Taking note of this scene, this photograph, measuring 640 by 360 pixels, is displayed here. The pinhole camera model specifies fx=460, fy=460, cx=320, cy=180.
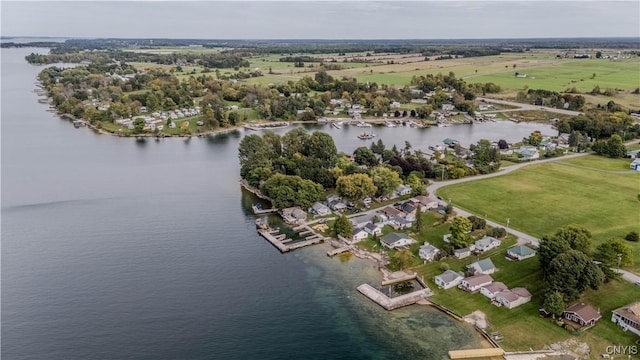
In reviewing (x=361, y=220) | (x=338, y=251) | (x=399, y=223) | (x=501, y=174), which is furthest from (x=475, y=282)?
(x=501, y=174)

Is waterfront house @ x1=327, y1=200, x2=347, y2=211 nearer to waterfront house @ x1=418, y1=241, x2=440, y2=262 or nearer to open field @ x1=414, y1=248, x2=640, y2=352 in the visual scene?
waterfront house @ x1=418, y1=241, x2=440, y2=262

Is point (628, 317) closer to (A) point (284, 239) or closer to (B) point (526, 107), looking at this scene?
(A) point (284, 239)

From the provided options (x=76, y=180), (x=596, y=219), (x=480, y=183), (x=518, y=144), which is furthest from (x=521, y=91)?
(x=76, y=180)

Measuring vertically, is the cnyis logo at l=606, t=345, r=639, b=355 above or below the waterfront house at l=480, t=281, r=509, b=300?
below

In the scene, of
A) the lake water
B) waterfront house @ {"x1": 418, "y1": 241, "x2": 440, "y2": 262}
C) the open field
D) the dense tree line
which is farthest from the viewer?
waterfront house @ {"x1": 418, "y1": 241, "x2": 440, "y2": 262}

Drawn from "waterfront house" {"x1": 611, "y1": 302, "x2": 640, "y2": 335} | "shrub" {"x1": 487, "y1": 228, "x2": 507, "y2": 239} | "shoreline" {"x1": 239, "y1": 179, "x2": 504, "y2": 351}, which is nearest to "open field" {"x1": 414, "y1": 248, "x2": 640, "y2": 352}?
"waterfront house" {"x1": 611, "y1": 302, "x2": 640, "y2": 335}

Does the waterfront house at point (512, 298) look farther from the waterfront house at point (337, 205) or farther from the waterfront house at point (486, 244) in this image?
the waterfront house at point (337, 205)
